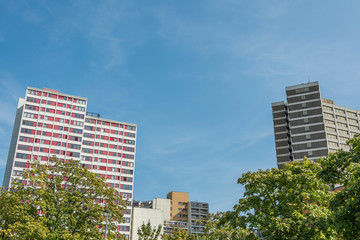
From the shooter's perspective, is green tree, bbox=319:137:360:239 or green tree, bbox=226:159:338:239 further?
green tree, bbox=226:159:338:239

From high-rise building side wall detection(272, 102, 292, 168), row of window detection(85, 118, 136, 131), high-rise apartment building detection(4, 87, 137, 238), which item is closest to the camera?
high-rise apartment building detection(4, 87, 137, 238)

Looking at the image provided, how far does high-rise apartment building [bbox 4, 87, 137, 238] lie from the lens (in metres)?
118

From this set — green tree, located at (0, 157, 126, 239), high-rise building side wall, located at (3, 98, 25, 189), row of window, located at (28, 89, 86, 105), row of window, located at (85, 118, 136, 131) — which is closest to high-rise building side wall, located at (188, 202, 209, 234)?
row of window, located at (85, 118, 136, 131)

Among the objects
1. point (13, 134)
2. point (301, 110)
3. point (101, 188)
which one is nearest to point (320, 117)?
point (301, 110)

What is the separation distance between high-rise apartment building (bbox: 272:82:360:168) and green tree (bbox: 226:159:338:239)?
98.5m

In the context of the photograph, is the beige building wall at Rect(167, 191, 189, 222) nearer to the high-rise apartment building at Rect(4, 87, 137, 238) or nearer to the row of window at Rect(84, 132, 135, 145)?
the high-rise apartment building at Rect(4, 87, 137, 238)

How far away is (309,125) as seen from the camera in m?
124

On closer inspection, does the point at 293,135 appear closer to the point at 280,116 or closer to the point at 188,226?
the point at 280,116

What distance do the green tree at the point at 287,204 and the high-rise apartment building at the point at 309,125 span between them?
98474 mm

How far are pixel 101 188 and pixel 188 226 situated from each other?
135923 mm

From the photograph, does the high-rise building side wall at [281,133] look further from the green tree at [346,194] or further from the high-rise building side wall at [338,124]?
the green tree at [346,194]

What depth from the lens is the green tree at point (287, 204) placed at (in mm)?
23344

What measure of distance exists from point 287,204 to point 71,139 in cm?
11026

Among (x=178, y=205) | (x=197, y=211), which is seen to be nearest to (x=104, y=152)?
(x=178, y=205)
